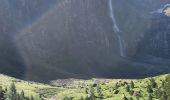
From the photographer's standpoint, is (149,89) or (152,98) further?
→ (149,89)

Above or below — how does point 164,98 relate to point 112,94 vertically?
below

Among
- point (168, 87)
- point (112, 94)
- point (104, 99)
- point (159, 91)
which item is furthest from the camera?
point (112, 94)

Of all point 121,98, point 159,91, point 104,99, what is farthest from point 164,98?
point 104,99

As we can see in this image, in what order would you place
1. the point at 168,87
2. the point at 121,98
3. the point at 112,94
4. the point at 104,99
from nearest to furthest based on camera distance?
1. the point at 168,87
2. the point at 121,98
3. the point at 104,99
4. the point at 112,94

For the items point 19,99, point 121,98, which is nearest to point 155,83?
point 121,98

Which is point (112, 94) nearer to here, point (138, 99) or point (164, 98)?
point (138, 99)

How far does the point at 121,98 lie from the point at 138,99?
429 inches

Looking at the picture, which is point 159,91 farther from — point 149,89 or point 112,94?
point 112,94

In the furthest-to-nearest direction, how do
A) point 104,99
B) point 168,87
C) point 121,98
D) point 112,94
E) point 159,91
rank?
point 112,94 → point 104,99 → point 121,98 → point 159,91 → point 168,87

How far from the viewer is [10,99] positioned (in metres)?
195

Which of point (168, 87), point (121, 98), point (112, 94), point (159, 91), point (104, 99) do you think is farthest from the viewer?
point (112, 94)

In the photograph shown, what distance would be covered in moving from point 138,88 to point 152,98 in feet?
116

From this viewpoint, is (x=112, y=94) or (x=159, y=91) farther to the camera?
(x=112, y=94)

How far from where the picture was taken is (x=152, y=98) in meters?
164
